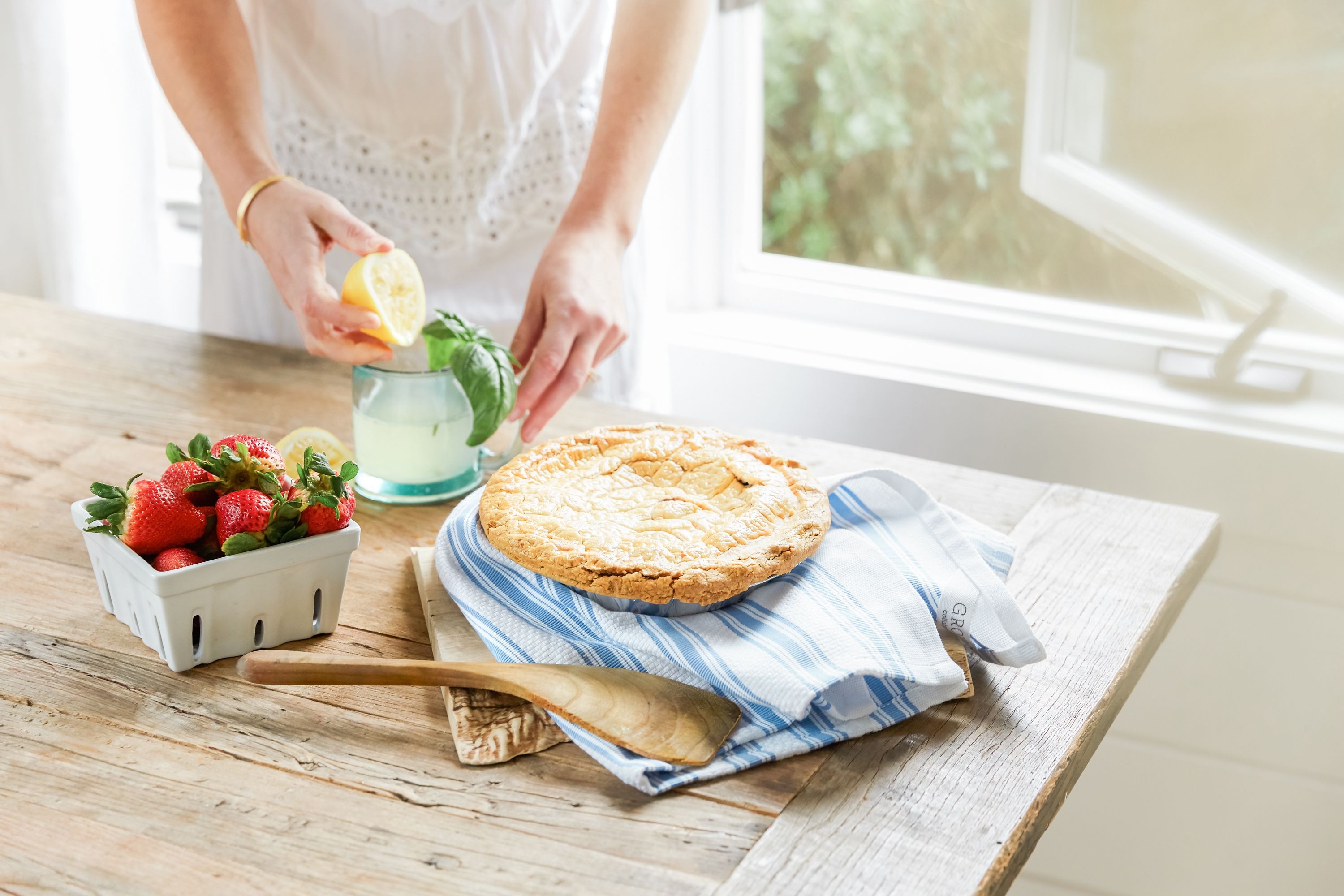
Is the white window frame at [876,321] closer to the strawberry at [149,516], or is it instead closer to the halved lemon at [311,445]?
the halved lemon at [311,445]

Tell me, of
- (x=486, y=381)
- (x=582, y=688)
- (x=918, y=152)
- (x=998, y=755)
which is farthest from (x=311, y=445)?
(x=918, y=152)

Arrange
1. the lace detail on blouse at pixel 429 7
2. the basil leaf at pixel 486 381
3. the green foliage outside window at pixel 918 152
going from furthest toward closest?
the green foliage outside window at pixel 918 152
the lace detail on blouse at pixel 429 7
the basil leaf at pixel 486 381

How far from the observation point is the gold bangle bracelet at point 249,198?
124 centimetres

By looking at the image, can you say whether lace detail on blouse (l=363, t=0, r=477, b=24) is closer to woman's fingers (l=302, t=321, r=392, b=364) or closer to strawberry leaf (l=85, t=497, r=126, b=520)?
woman's fingers (l=302, t=321, r=392, b=364)

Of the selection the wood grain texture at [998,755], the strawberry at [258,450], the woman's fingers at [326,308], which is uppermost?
the woman's fingers at [326,308]

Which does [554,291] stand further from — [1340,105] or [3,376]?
[1340,105]

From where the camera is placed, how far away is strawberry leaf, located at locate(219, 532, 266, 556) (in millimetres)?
842

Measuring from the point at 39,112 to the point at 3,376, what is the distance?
1.06m

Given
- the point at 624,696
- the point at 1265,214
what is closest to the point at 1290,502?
the point at 1265,214

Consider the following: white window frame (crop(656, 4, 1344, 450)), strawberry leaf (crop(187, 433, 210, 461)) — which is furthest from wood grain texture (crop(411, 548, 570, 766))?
white window frame (crop(656, 4, 1344, 450))

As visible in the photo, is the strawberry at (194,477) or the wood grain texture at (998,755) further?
the strawberry at (194,477)

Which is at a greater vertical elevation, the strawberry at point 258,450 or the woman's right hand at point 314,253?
the woman's right hand at point 314,253

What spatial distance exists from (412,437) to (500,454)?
0.46 ft

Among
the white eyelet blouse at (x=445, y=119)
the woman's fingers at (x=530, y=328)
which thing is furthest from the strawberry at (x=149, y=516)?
the white eyelet blouse at (x=445, y=119)
